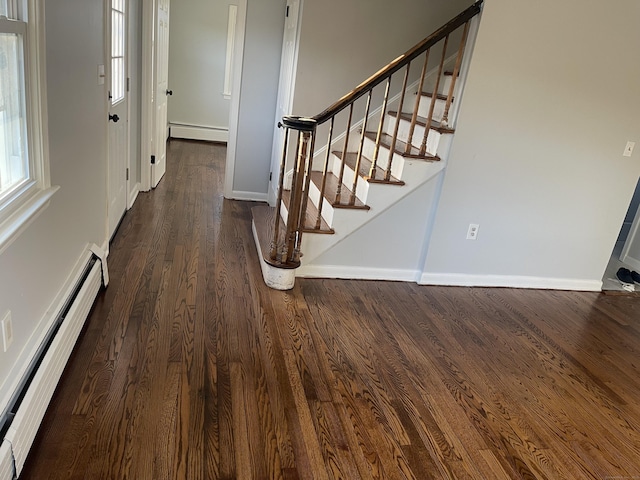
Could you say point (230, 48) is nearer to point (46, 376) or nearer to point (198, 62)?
point (198, 62)

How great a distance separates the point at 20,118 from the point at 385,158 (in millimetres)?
2452

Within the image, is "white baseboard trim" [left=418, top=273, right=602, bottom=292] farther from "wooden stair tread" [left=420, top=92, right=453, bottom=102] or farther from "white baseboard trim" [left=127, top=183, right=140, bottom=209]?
"white baseboard trim" [left=127, top=183, right=140, bottom=209]

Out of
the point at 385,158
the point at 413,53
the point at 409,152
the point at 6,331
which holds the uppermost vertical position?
the point at 413,53

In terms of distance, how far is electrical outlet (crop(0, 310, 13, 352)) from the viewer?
5.28 ft

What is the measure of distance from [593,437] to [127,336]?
218 cm

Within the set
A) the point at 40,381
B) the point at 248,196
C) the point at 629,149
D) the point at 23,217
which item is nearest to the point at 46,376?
the point at 40,381

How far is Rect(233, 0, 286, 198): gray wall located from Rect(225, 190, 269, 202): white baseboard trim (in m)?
0.03

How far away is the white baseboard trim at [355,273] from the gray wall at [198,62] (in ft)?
16.9

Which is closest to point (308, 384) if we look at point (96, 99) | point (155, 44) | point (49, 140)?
point (49, 140)

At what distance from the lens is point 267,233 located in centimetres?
374

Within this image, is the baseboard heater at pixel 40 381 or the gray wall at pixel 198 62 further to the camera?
the gray wall at pixel 198 62

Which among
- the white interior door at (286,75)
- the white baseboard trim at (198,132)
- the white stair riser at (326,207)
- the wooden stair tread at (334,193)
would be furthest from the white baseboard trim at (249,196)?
the white baseboard trim at (198,132)

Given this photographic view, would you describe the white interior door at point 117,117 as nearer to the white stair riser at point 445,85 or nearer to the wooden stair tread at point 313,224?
the wooden stair tread at point 313,224

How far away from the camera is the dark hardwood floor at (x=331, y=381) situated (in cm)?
187
